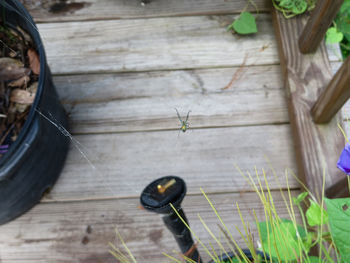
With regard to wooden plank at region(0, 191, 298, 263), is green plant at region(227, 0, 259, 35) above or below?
above

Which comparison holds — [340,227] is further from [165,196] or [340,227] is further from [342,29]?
[342,29]

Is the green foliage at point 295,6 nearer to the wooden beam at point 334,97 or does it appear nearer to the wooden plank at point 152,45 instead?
the wooden plank at point 152,45

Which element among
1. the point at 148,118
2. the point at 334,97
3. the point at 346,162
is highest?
the point at 346,162

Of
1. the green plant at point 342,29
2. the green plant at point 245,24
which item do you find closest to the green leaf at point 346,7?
the green plant at point 342,29

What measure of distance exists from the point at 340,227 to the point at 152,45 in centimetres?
73

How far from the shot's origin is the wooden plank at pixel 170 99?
2.82ft

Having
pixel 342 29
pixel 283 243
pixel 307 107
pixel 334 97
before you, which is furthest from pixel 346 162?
pixel 342 29

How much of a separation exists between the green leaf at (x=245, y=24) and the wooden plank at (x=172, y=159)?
11.1 inches

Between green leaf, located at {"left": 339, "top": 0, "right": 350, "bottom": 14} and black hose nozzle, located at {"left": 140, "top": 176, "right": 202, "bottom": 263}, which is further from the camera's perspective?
green leaf, located at {"left": 339, "top": 0, "right": 350, "bottom": 14}

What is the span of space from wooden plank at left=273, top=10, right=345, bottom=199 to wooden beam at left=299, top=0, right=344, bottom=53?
1.3 inches

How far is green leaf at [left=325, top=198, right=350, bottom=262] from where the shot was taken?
1.20ft

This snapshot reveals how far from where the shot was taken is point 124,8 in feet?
3.31

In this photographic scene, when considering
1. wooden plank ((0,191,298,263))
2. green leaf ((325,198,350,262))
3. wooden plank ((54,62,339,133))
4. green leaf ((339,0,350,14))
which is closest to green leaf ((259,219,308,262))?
green leaf ((325,198,350,262))

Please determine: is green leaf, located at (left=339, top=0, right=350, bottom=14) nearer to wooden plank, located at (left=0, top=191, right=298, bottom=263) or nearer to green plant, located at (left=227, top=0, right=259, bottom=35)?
green plant, located at (left=227, top=0, right=259, bottom=35)
